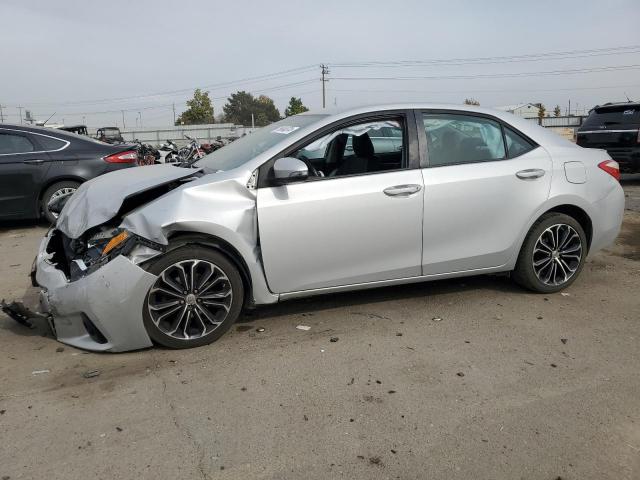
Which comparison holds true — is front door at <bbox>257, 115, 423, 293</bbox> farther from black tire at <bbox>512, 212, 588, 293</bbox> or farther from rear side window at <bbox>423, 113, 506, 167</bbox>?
black tire at <bbox>512, 212, 588, 293</bbox>

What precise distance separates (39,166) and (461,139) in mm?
5844

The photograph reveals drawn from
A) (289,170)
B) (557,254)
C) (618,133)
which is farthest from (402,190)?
(618,133)

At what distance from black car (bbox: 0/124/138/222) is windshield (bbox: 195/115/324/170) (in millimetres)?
3689

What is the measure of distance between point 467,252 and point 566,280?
1.07m

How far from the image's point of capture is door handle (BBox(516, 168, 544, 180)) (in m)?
4.12

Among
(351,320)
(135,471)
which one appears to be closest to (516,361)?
(351,320)

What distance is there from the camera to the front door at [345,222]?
3531 millimetres

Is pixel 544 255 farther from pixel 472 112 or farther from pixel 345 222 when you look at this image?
pixel 345 222

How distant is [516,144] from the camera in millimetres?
4254

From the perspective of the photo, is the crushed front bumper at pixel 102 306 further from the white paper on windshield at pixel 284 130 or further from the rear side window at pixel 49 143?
the rear side window at pixel 49 143

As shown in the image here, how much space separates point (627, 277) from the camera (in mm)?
4980

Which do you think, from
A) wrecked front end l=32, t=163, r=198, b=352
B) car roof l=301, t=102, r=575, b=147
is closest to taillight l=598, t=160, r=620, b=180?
car roof l=301, t=102, r=575, b=147

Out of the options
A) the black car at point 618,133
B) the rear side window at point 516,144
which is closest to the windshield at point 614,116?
the black car at point 618,133

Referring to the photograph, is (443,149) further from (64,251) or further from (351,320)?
(64,251)
